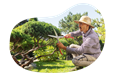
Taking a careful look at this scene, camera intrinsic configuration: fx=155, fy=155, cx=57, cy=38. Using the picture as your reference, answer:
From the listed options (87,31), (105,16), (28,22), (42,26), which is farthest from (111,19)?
(28,22)

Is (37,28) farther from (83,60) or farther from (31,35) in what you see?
(83,60)

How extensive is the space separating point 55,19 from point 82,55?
4.00 feet

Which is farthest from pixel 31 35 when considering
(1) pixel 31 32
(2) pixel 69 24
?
(2) pixel 69 24

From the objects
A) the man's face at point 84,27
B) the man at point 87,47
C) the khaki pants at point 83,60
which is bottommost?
the khaki pants at point 83,60

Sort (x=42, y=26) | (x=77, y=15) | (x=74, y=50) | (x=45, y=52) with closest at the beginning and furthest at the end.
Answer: (x=74, y=50) < (x=77, y=15) < (x=42, y=26) < (x=45, y=52)

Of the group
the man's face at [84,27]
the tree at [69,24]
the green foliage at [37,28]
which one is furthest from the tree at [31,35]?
the man's face at [84,27]

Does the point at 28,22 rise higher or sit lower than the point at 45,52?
higher

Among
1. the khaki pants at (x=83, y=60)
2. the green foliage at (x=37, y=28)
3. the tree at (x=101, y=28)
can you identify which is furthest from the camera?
the green foliage at (x=37, y=28)

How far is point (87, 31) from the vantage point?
367 centimetres

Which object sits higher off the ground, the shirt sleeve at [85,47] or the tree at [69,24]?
the tree at [69,24]

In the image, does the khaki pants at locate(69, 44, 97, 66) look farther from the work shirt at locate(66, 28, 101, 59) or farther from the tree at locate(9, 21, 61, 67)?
the tree at locate(9, 21, 61, 67)

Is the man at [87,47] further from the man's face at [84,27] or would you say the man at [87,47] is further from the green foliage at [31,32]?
the green foliage at [31,32]


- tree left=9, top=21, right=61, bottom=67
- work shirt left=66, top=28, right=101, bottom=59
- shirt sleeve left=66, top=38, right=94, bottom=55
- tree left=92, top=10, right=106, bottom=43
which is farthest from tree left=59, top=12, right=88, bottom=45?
shirt sleeve left=66, top=38, right=94, bottom=55

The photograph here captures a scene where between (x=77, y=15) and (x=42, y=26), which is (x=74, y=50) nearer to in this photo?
(x=77, y=15)
